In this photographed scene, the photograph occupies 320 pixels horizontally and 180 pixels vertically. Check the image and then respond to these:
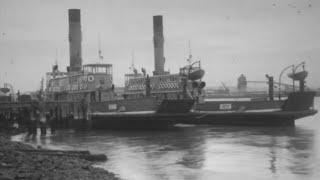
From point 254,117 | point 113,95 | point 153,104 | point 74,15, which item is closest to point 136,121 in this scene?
point 153,104

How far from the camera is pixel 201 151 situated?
58.9ft

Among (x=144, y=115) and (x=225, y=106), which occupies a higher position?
(x=225, y=106)

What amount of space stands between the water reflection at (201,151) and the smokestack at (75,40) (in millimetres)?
8505

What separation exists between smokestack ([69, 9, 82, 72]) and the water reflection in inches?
335

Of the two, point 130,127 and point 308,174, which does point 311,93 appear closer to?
point 130,127

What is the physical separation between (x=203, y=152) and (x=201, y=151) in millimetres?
346

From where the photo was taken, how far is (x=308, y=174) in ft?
42.1

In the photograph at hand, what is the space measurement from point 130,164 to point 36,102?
14035 mm

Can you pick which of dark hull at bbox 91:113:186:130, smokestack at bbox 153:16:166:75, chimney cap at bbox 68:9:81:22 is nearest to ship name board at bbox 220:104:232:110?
dark hull at bbox 91:113:186:130

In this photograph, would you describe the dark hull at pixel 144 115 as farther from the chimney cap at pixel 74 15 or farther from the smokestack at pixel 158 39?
the chimney cap at pixel 74 15

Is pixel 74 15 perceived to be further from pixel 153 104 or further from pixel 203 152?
pixel 203 152

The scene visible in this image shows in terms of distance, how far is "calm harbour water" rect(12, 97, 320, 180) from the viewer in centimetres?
1338

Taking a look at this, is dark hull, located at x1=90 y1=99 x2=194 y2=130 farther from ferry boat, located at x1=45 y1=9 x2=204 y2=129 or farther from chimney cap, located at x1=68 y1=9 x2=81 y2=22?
chimney cap, located at x1=68 y1=9 x2=81 y2=22

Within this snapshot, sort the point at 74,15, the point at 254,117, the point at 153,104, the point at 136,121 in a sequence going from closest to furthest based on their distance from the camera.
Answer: the point at 153,104
the point at 136,121
the point at 254,117
the point at 74,15
